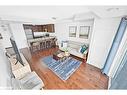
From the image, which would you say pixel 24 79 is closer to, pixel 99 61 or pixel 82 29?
pixel 99 61

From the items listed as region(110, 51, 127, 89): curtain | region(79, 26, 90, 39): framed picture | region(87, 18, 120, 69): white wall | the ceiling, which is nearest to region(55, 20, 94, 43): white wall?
region(79, 26, 90, 39): framed picture

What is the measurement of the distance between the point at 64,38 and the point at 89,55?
7.02ft

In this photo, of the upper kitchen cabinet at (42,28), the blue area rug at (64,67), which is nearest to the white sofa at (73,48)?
the blue area rug at (64,67)

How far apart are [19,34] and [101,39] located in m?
5.06

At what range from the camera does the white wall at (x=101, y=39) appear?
2.45 m

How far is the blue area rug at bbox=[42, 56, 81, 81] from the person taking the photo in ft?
8.86

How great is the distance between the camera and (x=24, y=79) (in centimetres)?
188

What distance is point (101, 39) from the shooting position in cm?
279

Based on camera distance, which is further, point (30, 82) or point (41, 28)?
point (41, 28)

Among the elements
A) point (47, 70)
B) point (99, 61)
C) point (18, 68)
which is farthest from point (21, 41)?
point (99, 61)

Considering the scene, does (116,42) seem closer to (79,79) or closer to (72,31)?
(79,79)

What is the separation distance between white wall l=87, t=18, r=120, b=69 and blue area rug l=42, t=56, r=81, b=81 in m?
0.76

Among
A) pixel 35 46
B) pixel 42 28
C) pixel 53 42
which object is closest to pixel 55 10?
pixel 35 46

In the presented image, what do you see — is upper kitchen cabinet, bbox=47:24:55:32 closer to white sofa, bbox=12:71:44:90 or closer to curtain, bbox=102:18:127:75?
white sofa, bbox=12:71:44:90
